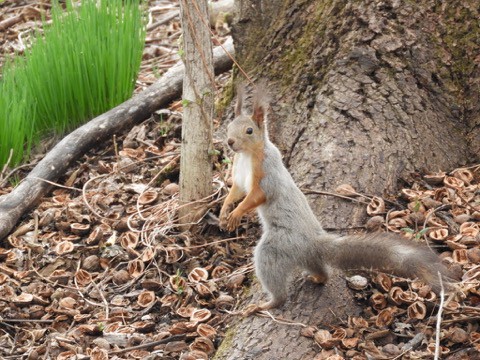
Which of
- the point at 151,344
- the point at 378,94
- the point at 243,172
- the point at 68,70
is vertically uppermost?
the point at 68,70

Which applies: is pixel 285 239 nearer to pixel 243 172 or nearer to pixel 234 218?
pixel 234 218

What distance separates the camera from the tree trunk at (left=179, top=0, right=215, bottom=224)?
14.2ft

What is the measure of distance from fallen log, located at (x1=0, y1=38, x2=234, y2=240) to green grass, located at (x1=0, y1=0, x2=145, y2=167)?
17 centimetres

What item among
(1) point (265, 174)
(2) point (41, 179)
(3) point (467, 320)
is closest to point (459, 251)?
(3) point (467, 320)

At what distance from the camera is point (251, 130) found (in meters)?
3.99

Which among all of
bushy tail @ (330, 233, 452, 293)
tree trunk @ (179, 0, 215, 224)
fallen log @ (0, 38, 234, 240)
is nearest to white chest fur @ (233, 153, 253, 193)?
tree trunk @ (179, 0, 215, 224)

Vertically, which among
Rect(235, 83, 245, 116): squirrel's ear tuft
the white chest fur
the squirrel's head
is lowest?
the white chest fur

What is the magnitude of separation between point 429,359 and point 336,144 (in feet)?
4.60

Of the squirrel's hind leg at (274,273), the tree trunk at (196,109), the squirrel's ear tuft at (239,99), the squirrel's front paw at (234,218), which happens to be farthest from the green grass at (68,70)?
the squirrel's hind leg at (274,273)

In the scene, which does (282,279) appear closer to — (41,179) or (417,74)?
(417,74)

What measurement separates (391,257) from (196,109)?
1.43 m

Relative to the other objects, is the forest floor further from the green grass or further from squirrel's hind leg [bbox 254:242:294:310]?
the green grass

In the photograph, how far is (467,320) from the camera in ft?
11.7

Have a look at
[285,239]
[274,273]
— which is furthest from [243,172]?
[274,273]
